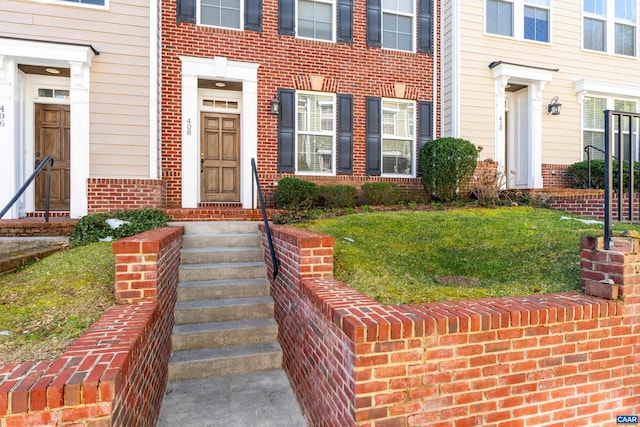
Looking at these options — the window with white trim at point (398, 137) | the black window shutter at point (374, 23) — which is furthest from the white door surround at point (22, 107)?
the window with white trim at point (398, 137)

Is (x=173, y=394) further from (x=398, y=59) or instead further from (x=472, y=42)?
(x=472, y=42)

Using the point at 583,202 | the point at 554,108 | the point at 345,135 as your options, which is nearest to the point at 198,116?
the point at 345,135

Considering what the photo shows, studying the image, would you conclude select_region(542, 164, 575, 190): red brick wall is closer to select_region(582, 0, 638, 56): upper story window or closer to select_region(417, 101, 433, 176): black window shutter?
select_region(417, 101, 433, 176): black window shutter

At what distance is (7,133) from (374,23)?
7.44m

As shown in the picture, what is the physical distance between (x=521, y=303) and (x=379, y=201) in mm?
5440

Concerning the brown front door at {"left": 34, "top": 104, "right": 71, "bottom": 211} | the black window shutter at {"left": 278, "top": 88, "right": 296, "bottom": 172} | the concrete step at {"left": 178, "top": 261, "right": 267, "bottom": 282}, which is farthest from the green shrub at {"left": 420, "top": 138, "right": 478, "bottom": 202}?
the brown front door at {"left": 34, "top": 104, "right": 71, "bottom": 211}

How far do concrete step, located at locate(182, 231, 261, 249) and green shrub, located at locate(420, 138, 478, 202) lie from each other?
470 centimetres

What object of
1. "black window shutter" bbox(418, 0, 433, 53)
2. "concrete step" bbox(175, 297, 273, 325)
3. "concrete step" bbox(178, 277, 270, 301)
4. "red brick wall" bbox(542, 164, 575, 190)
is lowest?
"concrete step" bbox(175, 297, 273, 325)

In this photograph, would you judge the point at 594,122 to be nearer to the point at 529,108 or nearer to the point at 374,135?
the point at 529,108

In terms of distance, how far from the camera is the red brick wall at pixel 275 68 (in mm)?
7129

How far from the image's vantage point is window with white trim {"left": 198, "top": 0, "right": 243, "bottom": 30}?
7.36 meters

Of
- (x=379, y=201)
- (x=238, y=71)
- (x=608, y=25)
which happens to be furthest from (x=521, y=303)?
(x=608, y=25)

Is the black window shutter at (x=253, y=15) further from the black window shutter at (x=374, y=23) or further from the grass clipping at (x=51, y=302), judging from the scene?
the grass clipping at (x=51, y=302)

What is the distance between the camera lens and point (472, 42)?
8.62 metres
